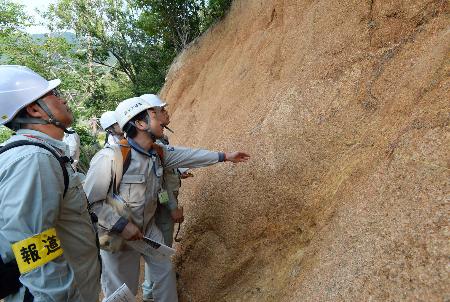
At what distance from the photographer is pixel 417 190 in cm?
232

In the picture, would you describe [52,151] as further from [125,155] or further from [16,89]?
[125,155]

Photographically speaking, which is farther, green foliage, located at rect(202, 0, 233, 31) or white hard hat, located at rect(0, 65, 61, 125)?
green foliage, located at rect(202, 0, 233, 31)

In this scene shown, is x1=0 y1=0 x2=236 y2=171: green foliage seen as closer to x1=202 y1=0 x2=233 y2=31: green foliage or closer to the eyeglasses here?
x1=202 y1=0 x2=233 y2=31: green foliage

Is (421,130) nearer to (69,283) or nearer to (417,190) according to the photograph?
(417,190)

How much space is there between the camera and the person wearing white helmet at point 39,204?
6.20 ft

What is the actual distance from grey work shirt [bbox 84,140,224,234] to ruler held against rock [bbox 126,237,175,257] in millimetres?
170

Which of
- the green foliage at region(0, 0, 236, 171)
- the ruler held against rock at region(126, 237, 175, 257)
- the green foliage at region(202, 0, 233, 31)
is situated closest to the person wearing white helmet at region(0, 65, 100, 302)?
the ruler held against rock at region(126, 237, 175, 257)

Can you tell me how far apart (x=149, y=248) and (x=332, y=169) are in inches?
77.5

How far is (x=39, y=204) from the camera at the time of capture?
75.5 inches

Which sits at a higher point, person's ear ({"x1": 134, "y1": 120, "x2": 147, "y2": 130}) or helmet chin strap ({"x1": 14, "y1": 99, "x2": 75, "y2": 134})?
helmet chin strap ({"x1": 14, "y1": 99, "x2": 75, "y2": 134})

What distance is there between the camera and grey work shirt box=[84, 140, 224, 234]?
310 centimetres

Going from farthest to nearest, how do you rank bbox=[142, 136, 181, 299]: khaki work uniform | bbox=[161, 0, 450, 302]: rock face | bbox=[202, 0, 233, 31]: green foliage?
bbox=[202, 0, 233, 31]: green foliage → bbox=[142, 136, 181, 299]: khaki work uniform → bbox=[161, 0, 450, 302]: rock face

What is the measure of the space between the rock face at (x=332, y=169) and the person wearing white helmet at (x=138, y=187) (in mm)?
643

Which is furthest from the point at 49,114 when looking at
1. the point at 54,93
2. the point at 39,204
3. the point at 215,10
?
the point at 215,10
